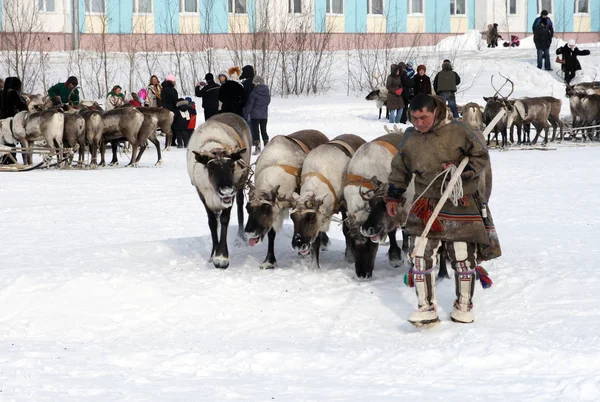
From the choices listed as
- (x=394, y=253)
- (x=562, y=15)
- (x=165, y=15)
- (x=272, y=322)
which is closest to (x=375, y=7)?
(x=562, y=15)

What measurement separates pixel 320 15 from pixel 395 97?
1516 cm

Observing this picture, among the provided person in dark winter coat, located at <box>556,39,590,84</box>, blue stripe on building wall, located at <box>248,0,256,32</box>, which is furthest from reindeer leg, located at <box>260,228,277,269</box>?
blue stripe on building wall, located at <box>248,0,256,32</box>

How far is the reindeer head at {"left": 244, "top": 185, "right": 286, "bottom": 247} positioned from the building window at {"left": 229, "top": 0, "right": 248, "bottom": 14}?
3100 centimetres

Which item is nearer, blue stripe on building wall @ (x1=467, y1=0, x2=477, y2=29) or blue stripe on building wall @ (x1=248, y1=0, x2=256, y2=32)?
blue stripe on building wall @ (x1=248, y1=0, x2=256, y2=32)

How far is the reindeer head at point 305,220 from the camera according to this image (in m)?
7.56

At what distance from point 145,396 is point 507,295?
9.98 ft

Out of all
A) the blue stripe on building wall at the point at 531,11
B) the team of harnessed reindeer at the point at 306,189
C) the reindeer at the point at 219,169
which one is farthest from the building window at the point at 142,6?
the team of harnessed reindeer at the point at 306,189

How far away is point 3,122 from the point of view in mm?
18141

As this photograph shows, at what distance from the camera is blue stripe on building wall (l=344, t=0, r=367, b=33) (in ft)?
133

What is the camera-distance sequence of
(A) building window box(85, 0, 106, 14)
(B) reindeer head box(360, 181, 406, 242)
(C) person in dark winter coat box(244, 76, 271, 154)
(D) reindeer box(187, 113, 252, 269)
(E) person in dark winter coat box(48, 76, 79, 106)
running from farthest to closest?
(A) building window box(85, 0, 106, 14)
(E) person in dark winter coat box(48, 76, 79, 106)
(C) person in dark winter coat box(244, 76, 271, 154)
(D) reindeer box(187, 113, 252, 269)
(B) reindeer head box(360, 181, 406, 242)

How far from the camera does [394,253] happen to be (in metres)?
8.16

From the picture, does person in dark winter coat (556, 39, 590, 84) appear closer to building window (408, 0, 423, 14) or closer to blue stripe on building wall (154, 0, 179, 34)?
building window (408, 0, 423, 14)

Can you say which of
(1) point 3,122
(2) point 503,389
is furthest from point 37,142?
(2) point 503,389

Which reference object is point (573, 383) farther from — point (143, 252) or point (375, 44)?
point (375, 44)
